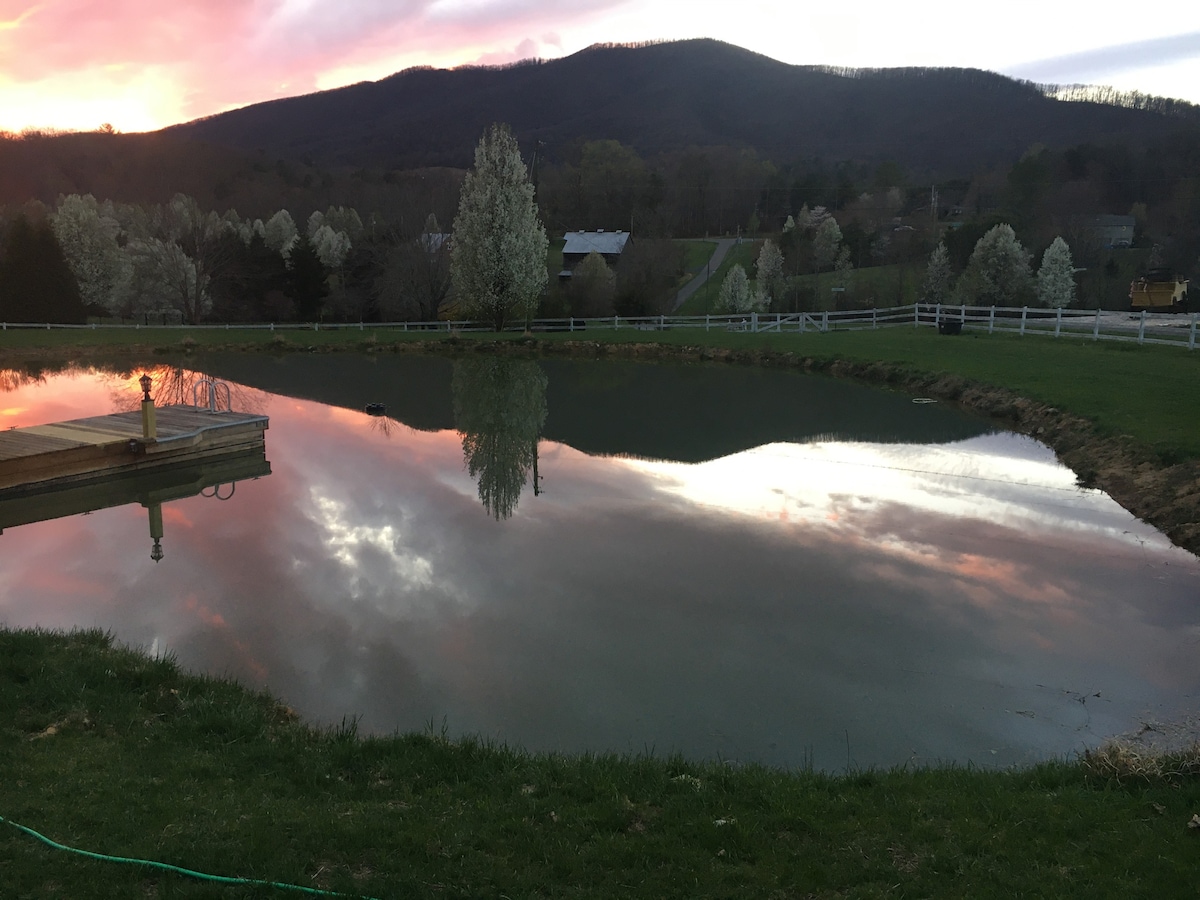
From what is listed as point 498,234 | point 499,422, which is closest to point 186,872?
point 499,422

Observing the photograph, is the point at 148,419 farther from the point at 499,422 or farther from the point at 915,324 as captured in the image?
the point at 915,324

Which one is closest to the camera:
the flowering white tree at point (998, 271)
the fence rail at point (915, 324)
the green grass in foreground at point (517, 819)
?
the green grass in foreground at point (517, 819)

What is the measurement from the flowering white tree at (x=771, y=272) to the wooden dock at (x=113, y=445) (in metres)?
54.3

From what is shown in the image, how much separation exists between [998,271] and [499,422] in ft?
152

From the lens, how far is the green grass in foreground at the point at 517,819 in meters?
3.77

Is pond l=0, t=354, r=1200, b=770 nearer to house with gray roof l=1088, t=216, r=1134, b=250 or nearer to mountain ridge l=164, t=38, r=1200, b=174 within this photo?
house with gray roof l=1088, t=216, r=1134, b=250

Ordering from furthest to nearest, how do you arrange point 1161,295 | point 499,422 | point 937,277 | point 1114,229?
point 1114,229, point 937,277, point 1161,295, point 499,422

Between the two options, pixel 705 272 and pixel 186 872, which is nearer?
pixel 186 872

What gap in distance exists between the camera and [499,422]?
1841 cm

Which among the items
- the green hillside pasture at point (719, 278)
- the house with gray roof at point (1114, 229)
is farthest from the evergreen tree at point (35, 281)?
the house with gray roof at point (1114, 229)

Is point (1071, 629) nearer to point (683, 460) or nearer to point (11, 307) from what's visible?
point (683, 460)

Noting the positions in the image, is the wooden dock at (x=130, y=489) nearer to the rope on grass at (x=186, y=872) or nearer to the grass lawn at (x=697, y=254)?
the rope on grass at (x=186, y=872)

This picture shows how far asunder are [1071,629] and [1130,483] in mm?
5625

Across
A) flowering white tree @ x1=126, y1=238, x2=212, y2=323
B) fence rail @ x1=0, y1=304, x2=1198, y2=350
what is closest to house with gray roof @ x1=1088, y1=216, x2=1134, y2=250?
fence rail @ x1=0, y1=304, x2=1198, y2=350
